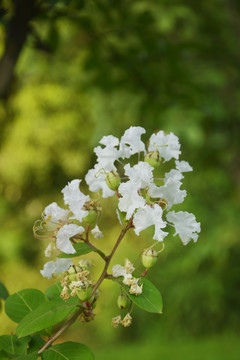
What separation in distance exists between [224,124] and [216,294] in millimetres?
1765

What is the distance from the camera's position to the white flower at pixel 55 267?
0.61m

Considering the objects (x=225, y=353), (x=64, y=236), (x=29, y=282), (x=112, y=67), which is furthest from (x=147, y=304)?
(x=29, y=282)

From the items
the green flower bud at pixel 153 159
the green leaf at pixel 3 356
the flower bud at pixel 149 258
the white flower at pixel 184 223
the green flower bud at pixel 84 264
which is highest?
the green flower bud at pixel 153 159

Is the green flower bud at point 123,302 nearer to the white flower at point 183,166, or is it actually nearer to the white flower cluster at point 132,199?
the white flower cluster at point 132,199

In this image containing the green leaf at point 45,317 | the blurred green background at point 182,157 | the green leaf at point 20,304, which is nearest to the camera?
the green leaf at point 45,317

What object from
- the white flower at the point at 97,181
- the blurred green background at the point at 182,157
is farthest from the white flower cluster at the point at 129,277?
the blurred green background at the point at 182,157

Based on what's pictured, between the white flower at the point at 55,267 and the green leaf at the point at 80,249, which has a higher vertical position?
the green leaf at the point at 80,249

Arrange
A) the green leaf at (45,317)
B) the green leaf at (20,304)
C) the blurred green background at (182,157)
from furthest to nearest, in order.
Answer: the blurred green background at (182,157) < the green leaf at (20,304) < the green leaf at (45,317)

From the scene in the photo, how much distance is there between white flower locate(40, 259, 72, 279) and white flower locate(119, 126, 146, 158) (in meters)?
0.16

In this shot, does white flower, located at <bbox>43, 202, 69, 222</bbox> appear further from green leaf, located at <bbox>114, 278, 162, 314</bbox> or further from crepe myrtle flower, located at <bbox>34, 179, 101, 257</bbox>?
green leaf, located at <bbox>114, 278, 162, 314</bbox>

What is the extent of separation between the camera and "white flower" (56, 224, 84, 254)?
1.84 feet

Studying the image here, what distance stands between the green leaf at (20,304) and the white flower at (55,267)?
7 cm

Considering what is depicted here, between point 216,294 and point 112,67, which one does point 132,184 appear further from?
point 216,294

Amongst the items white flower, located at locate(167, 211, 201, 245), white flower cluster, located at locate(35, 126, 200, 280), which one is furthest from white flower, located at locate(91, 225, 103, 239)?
white flower, located at locate(167, 211, 201, 245)
